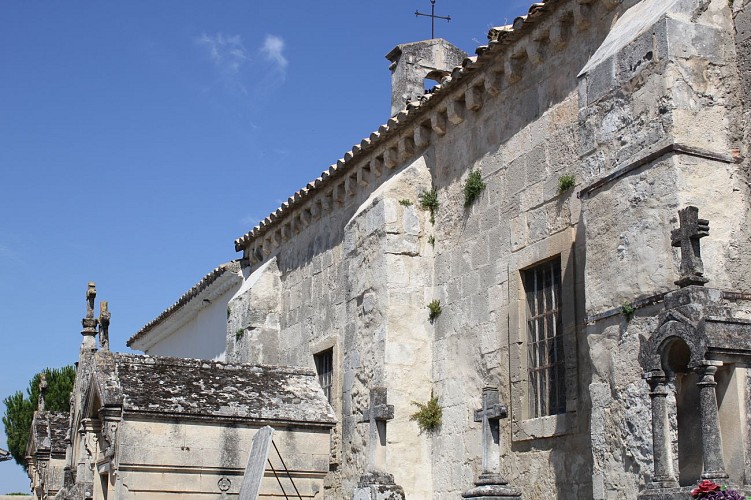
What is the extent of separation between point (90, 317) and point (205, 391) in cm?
452

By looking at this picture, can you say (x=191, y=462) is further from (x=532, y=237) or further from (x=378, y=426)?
(x=532, y=237)

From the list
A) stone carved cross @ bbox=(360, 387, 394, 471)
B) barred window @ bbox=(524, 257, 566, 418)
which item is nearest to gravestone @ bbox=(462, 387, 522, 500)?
barred window @ bbox=(524, 257, 566, 418)

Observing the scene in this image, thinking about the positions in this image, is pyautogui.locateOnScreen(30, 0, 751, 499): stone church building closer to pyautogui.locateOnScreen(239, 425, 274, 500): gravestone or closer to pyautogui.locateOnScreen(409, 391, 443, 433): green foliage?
pyautogui.locateOnScreen(409, 391, 443, 433): green foliage

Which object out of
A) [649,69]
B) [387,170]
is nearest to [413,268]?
[387,170]

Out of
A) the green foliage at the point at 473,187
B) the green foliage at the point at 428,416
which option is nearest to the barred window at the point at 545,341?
the green foliage at the point at 473,187

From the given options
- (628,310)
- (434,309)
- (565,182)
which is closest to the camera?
(628,310)

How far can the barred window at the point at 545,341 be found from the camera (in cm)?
1006

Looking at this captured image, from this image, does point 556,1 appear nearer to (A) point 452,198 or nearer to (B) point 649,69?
(B) point 649,69

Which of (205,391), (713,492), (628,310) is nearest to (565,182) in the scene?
(628,310)

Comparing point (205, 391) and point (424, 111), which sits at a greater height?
point (424, 111)

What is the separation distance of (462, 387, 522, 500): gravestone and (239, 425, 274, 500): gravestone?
2.42m

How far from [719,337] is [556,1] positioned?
475cm

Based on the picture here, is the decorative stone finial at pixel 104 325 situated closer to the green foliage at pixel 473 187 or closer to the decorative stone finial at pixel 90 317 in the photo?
the decorative stone finial at pixel 90 317

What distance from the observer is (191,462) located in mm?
11289
